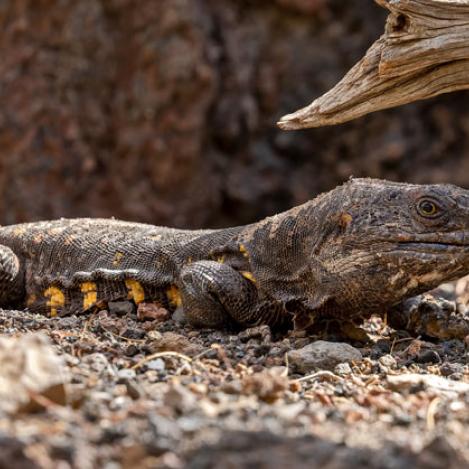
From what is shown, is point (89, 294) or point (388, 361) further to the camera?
point (89, 294)

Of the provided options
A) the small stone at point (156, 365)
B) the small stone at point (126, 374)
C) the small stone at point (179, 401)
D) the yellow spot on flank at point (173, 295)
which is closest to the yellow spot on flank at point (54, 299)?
the yellow spot on flank at point (173, 295)

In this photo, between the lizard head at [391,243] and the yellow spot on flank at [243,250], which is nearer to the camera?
the lizard head at [391,243]

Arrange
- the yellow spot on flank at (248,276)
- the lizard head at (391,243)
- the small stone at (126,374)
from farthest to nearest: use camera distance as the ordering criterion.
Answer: the yellow spot on flank at (248,276) < the lizard head at (391,243) < the small stone at (126,374)

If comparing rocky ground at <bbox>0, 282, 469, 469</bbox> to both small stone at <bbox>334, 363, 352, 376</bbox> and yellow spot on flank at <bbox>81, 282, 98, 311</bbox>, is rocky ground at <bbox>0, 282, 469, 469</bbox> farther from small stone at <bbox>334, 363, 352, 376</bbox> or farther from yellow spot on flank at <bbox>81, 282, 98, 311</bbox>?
yellow spot on flank at <bbox>81, 282, 98, 311</bbox>

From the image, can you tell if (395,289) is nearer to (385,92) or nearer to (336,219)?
(336,219)

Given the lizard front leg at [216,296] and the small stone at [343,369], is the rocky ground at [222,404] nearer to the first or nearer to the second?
the small stone at [343,369]

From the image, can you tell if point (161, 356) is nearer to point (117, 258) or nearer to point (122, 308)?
point (122, 308)

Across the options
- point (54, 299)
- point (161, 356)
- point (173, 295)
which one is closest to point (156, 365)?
point (161, 356)
